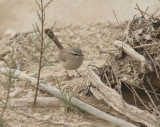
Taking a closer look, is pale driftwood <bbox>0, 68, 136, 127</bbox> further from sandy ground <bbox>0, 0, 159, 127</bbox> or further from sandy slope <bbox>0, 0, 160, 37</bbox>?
sandy slope <bbox>0, 0, 160, 37</bbox>

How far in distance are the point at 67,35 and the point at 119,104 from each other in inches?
161

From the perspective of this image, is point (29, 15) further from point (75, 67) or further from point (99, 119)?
point (99, 119)

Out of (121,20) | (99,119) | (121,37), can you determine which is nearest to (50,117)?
(99,119)

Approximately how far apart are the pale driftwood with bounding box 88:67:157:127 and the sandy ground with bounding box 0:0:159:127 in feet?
1.09

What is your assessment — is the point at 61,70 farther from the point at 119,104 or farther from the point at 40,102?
the point at 119,104

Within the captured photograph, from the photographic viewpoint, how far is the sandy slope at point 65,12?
35.7ft

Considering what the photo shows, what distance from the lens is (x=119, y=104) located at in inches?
222

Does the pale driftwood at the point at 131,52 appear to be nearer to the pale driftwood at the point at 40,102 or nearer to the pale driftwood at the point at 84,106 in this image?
the pale driftwood at the point at 84,106

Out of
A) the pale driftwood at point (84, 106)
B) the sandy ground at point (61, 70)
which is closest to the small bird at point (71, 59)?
the sandy ground at point (61, 70)

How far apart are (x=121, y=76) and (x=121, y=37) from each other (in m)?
0.78

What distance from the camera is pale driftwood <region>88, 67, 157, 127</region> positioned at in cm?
538

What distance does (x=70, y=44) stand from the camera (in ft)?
29.8

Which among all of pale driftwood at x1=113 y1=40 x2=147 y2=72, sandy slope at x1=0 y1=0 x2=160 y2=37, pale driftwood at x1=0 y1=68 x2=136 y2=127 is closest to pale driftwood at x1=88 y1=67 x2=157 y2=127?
pale driftwood at x1=0 y1=68 x2=136 y2=127

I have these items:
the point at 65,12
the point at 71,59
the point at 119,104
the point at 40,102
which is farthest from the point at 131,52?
the point at 65,12
